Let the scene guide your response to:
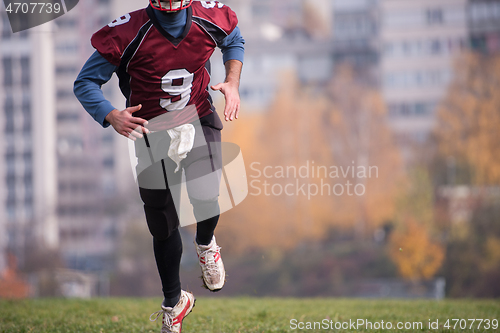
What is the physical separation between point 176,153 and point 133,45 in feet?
2.40

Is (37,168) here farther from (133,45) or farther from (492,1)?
(133,45)

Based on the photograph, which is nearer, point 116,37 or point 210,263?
point 116,37

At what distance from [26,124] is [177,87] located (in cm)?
6466

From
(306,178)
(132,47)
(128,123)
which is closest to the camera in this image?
(128,123)

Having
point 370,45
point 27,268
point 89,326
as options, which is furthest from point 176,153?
point 370,45

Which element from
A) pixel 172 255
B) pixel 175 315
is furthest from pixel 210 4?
pixel 175 315

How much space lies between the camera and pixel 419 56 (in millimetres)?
52000

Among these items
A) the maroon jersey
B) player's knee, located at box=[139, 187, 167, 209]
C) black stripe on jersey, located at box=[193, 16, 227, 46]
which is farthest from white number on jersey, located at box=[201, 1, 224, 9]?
player's knee, located at box=[139, 187, 167, 209]

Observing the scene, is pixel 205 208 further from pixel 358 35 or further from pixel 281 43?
pixel 358 35

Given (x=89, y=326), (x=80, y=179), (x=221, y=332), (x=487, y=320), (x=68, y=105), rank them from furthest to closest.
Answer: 1. (x=68, y=105)
2. (x=80, y=179)
3. (x=487, y=320)
4. (x=89, y=326)
5. (x=221, y=332)

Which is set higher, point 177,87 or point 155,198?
point 177,87

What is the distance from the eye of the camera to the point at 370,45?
56688 millimetres

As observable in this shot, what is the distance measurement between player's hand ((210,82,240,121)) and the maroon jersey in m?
0.18

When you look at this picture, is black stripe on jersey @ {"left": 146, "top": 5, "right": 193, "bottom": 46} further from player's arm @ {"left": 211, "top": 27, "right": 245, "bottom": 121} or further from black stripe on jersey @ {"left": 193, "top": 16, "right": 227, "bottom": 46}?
player's arm @ {"left": 211, "top": 27, "right": 245, "bottom": 121}
